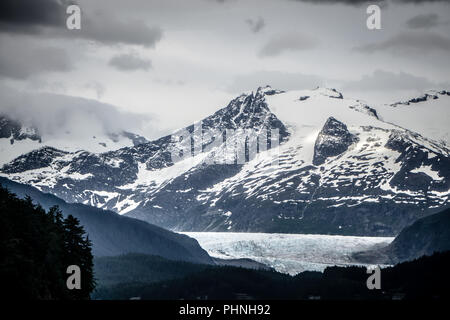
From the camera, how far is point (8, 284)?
133625 millimetres
